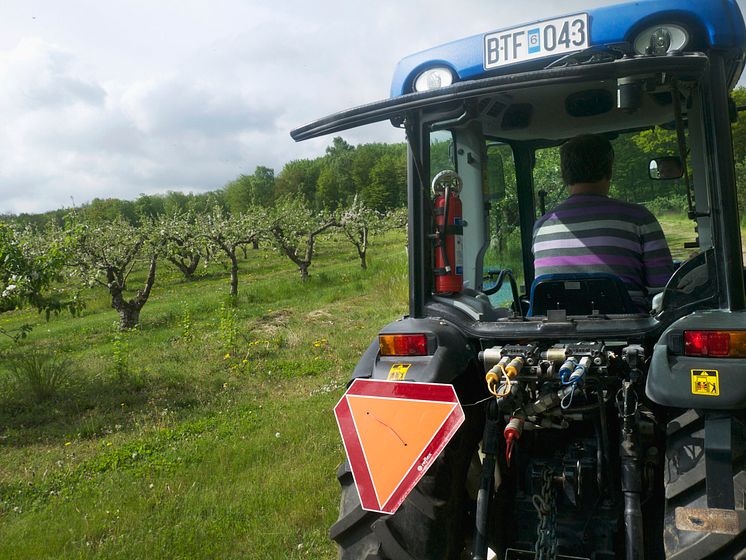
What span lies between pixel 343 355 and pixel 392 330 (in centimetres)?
699

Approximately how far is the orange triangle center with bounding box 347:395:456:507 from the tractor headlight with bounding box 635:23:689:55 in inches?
61.9

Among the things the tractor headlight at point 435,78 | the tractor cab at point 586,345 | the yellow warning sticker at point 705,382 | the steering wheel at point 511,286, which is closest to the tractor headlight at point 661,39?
the tractor cab at point 586,345

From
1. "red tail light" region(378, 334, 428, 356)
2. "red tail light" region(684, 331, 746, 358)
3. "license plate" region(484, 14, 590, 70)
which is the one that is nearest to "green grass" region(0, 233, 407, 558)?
"red tail light" region(378, 334, 428, 356)

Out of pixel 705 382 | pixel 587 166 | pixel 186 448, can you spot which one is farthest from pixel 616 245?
pixel 186 448

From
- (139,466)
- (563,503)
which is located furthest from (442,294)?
(139,466)

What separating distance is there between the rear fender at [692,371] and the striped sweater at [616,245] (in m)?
0.55

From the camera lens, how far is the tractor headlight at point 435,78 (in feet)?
9.73

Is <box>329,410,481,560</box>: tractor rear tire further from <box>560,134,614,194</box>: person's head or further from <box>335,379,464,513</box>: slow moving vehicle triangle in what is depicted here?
<box>560,134,614,194</box>: person's head

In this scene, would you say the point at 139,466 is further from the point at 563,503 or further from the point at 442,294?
the point at 563,503

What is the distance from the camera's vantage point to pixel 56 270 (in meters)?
7.80

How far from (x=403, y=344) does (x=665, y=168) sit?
1660mm

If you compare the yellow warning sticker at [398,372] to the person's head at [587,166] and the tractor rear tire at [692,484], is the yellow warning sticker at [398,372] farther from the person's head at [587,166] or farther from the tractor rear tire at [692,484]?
the person's head at [587,166]

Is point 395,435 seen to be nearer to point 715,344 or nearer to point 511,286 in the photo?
point 715,344

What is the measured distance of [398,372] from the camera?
265 cm
